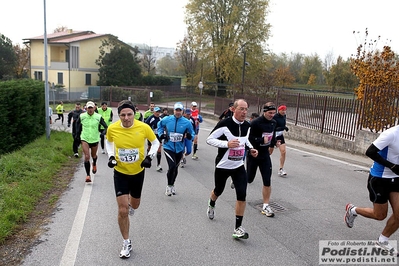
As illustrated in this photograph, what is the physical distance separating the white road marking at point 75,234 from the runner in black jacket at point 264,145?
3074 mm

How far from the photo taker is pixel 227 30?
4356 cm

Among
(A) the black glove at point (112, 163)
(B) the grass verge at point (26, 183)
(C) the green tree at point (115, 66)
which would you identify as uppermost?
(C) the green tree at point (115, 66)

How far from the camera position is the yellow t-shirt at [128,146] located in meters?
5.01

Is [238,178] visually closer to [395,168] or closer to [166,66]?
[395,168]

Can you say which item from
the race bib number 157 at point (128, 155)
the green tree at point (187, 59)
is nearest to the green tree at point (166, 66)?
the green tree at point (187, 59)

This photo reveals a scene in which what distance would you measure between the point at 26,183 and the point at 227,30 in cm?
3873

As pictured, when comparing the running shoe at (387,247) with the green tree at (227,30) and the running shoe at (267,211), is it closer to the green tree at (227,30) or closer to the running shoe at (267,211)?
the running shoe at (267,211)

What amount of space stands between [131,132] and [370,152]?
3165mm

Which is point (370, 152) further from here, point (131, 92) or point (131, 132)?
point (131, 92)

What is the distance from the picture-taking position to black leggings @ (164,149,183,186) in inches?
301

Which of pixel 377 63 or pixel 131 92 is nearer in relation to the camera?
pixel 377 63

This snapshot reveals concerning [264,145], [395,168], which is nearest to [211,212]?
[264,145]

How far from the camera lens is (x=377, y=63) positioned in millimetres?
16516

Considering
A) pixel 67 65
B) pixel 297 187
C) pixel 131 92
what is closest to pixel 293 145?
pixel 297 187
